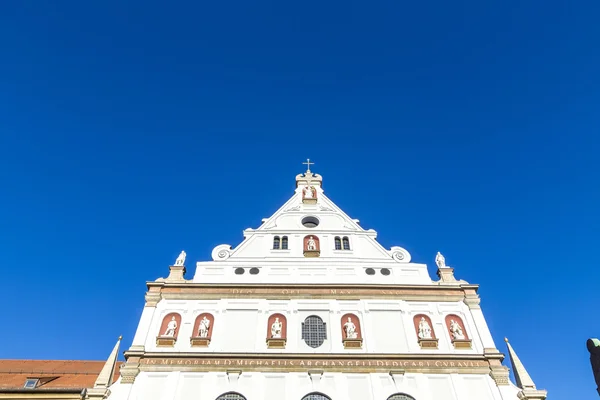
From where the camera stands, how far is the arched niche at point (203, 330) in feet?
63.2

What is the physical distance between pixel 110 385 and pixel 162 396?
2349 mm

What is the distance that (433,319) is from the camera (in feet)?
67.6

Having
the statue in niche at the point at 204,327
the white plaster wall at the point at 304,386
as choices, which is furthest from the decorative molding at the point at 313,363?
the statue in niche at the point at 204,327

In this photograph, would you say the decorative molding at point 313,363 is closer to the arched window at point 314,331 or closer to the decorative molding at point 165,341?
Answer: the decorative molding at point 165,341

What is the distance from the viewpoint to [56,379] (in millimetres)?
20516

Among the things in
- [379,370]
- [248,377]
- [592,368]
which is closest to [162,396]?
[248,377]

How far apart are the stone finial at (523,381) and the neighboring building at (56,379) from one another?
16.5 meters

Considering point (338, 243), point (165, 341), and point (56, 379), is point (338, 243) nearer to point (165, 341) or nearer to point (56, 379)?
point (165, 341)

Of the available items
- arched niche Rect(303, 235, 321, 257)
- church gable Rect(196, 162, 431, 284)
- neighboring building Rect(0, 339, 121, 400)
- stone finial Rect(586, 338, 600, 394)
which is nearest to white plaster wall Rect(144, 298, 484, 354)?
church gable Rect(196, 162, 431, 284)

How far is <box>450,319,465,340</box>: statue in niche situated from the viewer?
1975 cm

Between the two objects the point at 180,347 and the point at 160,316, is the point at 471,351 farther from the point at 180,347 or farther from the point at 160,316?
the point at 160,316

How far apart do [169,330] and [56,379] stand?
6.00 metres

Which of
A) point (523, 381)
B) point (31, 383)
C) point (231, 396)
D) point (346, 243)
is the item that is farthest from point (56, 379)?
point (523, 381)

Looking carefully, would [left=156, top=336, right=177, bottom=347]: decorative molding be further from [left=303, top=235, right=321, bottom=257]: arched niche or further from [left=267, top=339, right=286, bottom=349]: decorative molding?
[left=303, top=235, right=321, bottom=257]: arched niche
